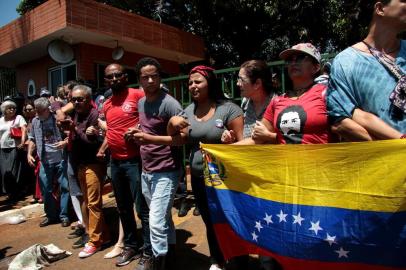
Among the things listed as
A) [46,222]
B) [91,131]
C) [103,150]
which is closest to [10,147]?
[46,222]

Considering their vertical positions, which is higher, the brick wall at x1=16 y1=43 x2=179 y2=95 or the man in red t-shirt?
the brick wall at x1=16 y1=43 x2=179 y2=95

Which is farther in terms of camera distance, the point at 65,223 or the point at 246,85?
the point at 65,223

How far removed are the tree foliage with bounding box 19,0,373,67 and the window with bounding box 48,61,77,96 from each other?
15.1 ft

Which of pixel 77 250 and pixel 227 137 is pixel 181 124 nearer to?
pixel 227 137

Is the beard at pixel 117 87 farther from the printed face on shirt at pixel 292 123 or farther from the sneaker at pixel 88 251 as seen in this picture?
the printed face on shirt at pixel 292 123

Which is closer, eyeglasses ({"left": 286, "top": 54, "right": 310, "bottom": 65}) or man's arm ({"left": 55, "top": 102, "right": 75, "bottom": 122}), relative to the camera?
eyeglasses ({"left": 286, "top": 54, "right": 310, "bottom": 65})

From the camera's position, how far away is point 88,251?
13.9 ft

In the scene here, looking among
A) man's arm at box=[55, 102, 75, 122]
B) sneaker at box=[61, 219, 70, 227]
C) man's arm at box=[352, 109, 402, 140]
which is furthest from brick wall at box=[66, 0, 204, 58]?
man's arm at box=[352, 109, 402, 140]

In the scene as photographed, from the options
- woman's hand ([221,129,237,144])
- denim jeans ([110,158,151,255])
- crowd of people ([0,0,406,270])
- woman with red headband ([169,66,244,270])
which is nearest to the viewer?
crowd of people ([0,0,406,270])

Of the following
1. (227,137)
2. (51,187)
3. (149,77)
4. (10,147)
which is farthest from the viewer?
(10,147)

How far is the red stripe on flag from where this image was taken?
2133 millimetres

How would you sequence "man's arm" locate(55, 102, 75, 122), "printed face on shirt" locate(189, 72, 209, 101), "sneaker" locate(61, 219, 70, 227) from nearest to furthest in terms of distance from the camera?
1. "printed face on shirt" locate(189, 72, 209, 101)
2. "man's arm" locate(55, 102, 75, 122)
3. "sneaker" locate(61, 219, 70, 227)

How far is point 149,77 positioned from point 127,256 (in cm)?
188

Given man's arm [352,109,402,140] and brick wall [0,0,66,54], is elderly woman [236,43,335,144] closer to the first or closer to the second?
A: man's arm [352,109,402,140]
